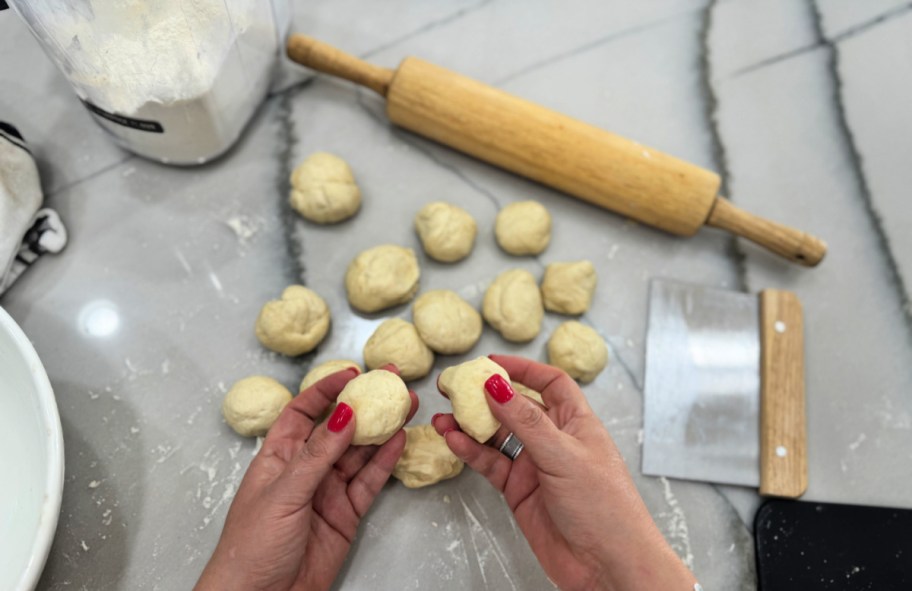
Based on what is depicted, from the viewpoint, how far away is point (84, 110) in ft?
5.66

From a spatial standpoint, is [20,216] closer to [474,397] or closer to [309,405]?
[309,405]

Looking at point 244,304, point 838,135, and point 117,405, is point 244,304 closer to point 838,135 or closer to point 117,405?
point 117,405

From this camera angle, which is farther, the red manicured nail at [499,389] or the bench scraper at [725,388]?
the bench scraper at [725,388]

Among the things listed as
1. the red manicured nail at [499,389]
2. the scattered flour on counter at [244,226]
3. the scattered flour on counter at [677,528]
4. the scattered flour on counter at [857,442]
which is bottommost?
the scattered flour on counter at [857,442]

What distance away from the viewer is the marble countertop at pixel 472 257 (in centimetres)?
140

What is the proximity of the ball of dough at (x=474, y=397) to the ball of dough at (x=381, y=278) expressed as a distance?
319 millimetres

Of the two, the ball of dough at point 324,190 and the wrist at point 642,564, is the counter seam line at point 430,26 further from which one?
the wrist at point 642,564

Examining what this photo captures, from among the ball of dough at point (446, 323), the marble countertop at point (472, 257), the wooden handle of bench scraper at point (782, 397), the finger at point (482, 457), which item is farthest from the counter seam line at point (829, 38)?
the finger at point (482, 457)

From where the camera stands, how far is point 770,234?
1.58 metres

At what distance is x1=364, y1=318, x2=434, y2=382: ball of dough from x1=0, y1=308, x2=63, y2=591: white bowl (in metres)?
0.59

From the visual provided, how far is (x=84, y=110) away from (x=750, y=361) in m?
1.75

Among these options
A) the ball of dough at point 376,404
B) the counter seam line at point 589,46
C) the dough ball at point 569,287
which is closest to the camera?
the ball of dough at point 376,404

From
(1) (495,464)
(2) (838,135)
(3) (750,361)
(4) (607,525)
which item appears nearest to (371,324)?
(1) (495,464)

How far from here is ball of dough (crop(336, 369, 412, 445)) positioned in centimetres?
122
